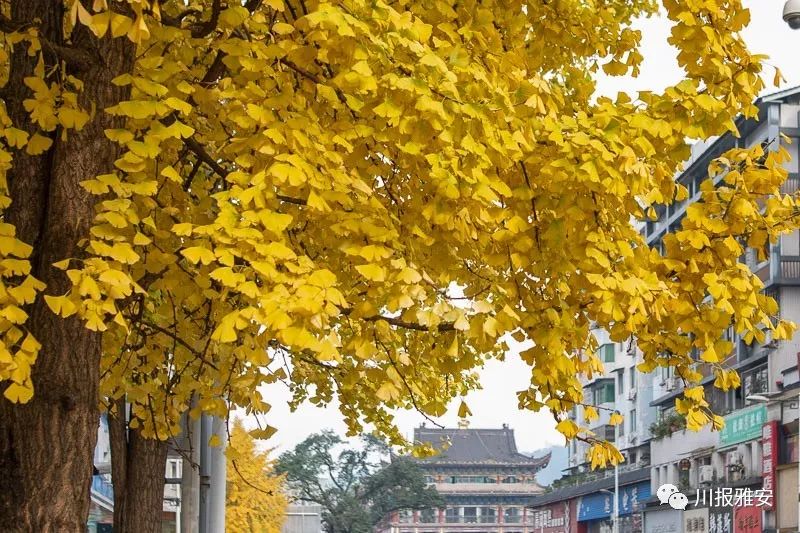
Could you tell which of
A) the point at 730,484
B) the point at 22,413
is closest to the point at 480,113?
the point at 22,413

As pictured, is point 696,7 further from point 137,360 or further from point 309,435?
point 309,435

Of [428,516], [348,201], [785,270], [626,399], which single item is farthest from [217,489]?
[428,516]

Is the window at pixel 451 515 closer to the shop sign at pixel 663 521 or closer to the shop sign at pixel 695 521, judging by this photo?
the shop sign at pixel 663 521

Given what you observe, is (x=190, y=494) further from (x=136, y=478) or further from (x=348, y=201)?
(x=348, y=201)

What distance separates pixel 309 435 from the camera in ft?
332

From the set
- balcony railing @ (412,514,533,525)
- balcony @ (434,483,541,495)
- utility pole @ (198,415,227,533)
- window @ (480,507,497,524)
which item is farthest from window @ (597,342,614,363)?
utility pole @ (198,415,227,533)

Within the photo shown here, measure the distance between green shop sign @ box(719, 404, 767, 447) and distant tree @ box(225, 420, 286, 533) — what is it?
17.7 m

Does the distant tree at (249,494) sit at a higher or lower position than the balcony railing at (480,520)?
higher

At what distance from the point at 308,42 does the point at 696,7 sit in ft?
6.61

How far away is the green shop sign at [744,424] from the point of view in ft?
161

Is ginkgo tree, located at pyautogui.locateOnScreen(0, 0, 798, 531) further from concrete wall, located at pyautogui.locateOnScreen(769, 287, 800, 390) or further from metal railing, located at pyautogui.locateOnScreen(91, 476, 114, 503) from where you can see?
concrete wall, located at pyautogui.locateOnScreen(769, 287, 800, 390)

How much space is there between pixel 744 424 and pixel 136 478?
142 feet

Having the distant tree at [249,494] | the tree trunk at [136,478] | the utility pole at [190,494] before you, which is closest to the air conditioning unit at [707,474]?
the distant tree at [249,494]

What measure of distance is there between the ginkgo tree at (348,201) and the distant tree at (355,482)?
90.9 metres
